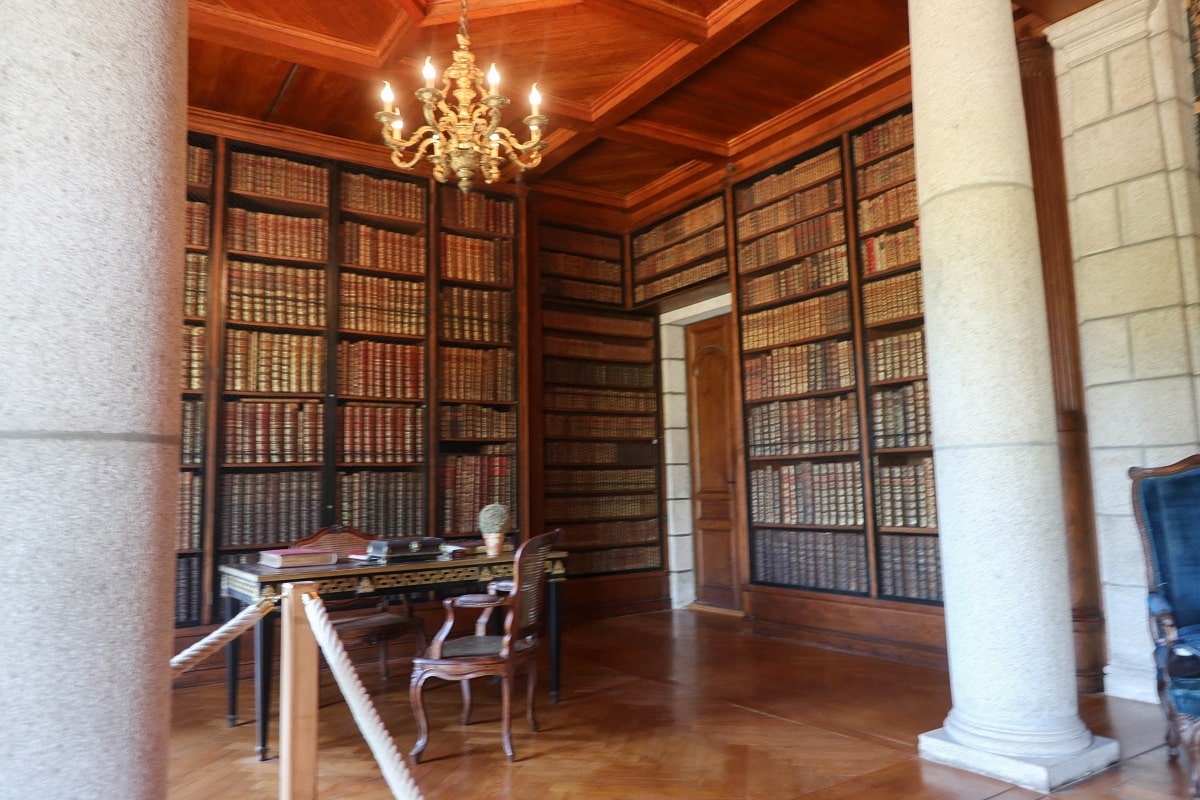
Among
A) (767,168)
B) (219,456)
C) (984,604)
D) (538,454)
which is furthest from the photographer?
(538,454)

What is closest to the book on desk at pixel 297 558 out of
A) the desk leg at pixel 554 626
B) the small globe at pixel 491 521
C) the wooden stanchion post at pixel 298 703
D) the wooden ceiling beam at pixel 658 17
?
the small globe at pixel 491 521

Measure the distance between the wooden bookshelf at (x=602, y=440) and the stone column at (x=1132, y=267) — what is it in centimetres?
367

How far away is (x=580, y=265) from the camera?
6762 mm

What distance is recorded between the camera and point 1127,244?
375 cm

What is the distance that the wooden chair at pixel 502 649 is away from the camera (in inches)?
→ 124

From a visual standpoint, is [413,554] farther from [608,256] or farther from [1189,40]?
[1189,40]

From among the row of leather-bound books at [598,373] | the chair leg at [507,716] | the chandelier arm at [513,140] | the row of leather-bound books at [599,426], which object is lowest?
the chair leg at [507,716]

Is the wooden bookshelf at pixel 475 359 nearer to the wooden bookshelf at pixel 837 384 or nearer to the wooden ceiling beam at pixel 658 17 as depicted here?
the wooden bookshelf at pixel 837 384

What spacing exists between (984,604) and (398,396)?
374 centimetres

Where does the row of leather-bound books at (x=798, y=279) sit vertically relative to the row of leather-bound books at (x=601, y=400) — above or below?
above

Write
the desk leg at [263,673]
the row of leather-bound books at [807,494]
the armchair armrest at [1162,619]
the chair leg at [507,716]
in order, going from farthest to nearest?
the row of leather-bound books at [807,494] → the desk leg at [263,673] → the chair leg at [507,716] → the armchair armrest at [1162,619]

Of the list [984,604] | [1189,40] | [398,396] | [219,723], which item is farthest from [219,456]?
[1189,40]

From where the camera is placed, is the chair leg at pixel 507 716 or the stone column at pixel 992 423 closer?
the stone column at pixel 992 423

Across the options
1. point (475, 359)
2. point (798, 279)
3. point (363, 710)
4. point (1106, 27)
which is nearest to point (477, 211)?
point (475, 359)
